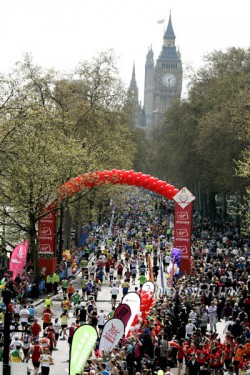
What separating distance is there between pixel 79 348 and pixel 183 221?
2688cm

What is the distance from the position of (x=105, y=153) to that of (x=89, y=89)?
12.7 meters

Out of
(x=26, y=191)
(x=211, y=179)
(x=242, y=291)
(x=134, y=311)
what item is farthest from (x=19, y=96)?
(x=211, y=179)

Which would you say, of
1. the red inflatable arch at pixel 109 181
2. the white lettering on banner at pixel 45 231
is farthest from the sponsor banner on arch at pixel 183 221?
the white lettering on banner at pixel 45 231

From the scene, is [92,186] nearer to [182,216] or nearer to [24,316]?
[182,216]

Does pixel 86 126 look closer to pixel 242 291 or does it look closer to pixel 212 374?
pixel 242 291

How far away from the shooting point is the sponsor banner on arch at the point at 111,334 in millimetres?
23016

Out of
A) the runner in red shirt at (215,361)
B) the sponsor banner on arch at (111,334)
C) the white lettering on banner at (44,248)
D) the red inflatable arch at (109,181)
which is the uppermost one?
the red inflatable arch at (109,181)

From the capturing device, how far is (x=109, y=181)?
47312 millimetres

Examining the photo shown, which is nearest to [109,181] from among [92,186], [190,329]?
[92,186]

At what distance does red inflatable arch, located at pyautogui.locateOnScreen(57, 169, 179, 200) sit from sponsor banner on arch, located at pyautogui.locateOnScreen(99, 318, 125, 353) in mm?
20141

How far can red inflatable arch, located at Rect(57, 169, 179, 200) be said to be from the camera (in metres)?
44.0

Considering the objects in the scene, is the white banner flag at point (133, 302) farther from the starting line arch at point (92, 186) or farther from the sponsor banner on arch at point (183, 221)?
the sponsor banner on arch at point (183, 221)

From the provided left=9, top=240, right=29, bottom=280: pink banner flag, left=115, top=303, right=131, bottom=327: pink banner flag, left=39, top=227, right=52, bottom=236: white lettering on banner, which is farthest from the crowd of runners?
left=39, top=227, right=52, bottom=236: white lettering on banner

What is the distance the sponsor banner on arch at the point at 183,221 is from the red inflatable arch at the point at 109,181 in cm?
303
